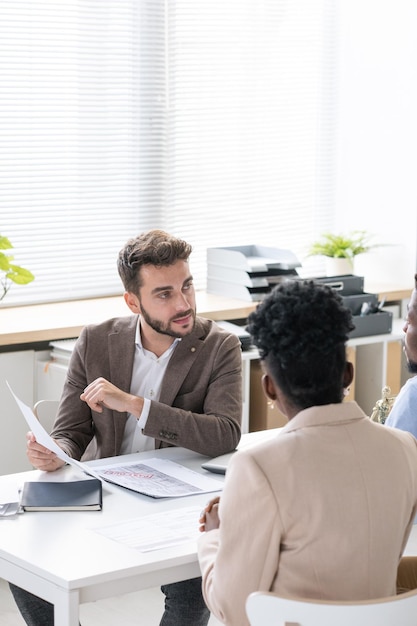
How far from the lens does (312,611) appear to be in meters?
1.67

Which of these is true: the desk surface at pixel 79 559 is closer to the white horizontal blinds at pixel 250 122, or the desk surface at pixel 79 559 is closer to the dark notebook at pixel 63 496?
the dark notebook at pixel 63 496

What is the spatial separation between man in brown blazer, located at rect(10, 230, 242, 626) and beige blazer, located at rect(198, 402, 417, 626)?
3.19 feet

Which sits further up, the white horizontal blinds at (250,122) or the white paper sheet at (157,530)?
the white horizontal blinds at (250,122)

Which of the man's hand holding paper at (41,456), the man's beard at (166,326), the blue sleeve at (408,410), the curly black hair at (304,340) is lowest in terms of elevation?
the man's hand holding paper at (41,456)

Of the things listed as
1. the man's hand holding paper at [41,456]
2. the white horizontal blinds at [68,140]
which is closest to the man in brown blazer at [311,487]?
the man's hand holding paper at [41,456]

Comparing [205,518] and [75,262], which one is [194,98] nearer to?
[75,262]

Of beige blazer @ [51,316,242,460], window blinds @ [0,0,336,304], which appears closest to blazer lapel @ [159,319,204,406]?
beige blazer @ [51,316,242,460]

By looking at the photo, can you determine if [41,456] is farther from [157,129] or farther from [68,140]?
[157,129]

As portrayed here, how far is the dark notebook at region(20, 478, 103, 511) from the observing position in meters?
2.32

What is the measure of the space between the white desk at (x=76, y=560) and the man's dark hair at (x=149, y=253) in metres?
0.78

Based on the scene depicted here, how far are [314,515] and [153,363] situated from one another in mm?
1249

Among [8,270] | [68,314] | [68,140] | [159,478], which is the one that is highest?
[68,140]

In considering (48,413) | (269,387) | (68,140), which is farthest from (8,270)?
(269,387)

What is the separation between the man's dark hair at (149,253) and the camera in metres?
2.87
